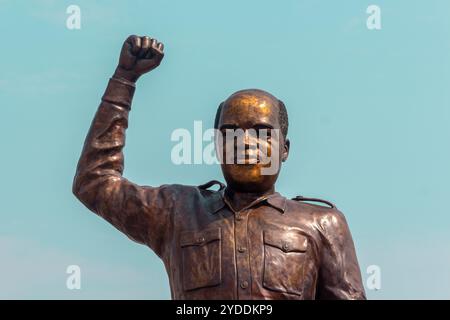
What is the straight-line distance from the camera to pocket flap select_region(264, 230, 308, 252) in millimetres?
14188

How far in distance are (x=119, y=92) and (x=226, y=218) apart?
142cm

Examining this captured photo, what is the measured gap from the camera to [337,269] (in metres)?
14.4

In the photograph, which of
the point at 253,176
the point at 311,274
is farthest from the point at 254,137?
the point at 311,274

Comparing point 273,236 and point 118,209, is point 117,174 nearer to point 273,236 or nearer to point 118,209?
point 118,209

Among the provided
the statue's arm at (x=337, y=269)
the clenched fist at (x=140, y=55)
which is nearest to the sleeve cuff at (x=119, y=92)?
the clenched fist at (x=140, y=55)

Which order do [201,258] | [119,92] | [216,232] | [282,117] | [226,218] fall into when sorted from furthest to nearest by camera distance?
[119,92]
[282,117]
[226,218]
[216,232]
[201,258]

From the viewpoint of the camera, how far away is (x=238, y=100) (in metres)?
14.4

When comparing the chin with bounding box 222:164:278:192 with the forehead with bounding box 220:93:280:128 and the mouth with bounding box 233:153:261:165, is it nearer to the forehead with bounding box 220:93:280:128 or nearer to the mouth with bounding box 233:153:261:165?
the mouth with bounding box 233:153:261:165

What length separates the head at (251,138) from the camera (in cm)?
1427

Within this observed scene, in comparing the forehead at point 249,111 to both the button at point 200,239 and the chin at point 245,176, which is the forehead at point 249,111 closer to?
the chin at point 245,176

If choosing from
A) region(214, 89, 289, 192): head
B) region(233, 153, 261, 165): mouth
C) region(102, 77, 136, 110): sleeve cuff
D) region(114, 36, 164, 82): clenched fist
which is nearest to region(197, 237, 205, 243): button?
region(214, 89, 289, 192): head

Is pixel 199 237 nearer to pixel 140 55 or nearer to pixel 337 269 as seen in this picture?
pixel 337 269

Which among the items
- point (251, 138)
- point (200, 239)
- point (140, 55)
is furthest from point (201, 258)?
point (140, 55)
